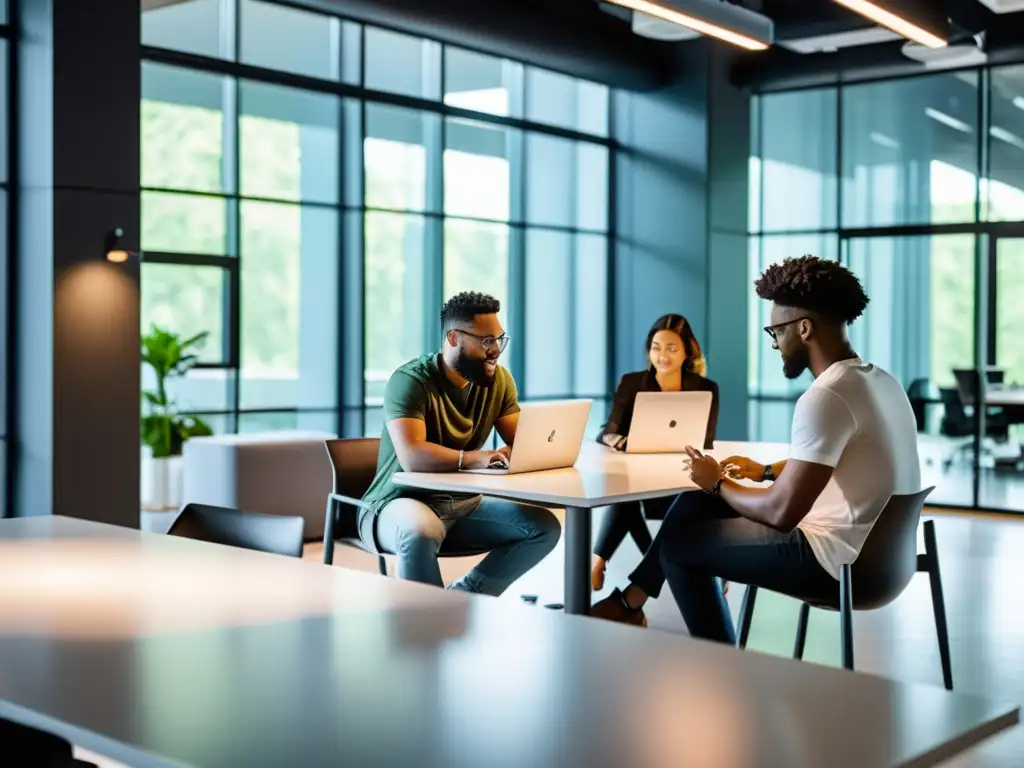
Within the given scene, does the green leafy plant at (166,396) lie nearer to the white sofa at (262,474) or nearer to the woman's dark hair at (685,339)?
the white sofa at (262,474)

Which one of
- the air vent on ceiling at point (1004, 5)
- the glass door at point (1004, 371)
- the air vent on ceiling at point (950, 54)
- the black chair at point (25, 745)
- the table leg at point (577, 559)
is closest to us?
the black chair at point (25, 745)

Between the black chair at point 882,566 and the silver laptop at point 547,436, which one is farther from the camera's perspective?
the silver laptop at point 547,436

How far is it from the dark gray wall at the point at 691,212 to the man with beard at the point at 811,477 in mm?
7266

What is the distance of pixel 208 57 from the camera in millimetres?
8445

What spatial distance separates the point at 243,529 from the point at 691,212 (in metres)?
8.38

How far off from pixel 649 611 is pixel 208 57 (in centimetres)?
512

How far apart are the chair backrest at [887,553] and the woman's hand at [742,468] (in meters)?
0.53

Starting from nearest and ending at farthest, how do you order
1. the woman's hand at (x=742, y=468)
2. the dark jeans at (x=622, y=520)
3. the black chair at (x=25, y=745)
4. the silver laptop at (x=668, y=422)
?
the black chair at (x=25, y=745) < the woman's hand at (x=742, y=468) < the silver laptop at (x=668, y=422) < the dark jeans at (x=622, y=520)

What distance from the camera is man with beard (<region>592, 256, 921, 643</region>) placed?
3.35m

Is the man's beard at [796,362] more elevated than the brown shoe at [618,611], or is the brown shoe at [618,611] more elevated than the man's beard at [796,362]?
the man's beard at [796,362]

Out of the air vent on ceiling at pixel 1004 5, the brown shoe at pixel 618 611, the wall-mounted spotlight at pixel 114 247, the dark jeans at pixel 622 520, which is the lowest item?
the brown shoe at pixel 618 611

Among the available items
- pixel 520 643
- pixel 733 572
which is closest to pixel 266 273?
pixel 733 572

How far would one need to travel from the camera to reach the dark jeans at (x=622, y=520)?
546 centimetres

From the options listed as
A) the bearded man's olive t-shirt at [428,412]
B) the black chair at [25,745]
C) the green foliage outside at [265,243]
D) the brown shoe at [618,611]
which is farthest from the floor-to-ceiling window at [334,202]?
the black chair at [25,745]
